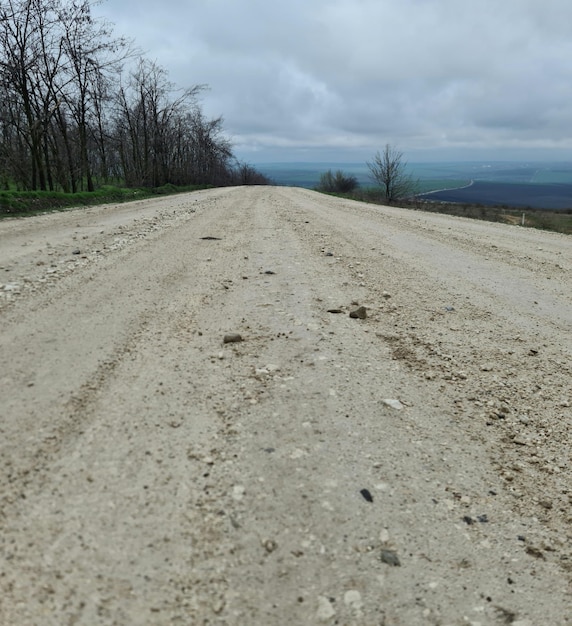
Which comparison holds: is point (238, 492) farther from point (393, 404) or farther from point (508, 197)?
point (508, 197)

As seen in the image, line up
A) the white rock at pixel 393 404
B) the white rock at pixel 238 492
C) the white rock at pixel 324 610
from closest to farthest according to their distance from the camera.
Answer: the white rock at pixel 324 610, the white rock at pixel 238 492, the white rock at pixel 393 404

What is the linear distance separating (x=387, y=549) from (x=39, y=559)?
1.27 meters

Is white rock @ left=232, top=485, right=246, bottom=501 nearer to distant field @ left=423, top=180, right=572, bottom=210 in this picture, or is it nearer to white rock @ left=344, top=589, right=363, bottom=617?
white rock @ left=344, top=589, right=363, bottom=617

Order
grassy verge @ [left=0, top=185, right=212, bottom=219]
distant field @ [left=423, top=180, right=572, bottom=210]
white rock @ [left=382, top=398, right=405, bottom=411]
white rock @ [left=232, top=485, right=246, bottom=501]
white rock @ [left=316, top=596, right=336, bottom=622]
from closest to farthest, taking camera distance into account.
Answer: white rock @ [left=316, top=596, right=336, bottom=622], white rock @ [left=232, top=485, right=246, bottom=501], white rock @ [left=382, top=398, right=405, bottom=411], grassy verge @ [left=0, top=185, right=212, bottom=219], distant field @ [left=423, top=180, right=572, bottom=210]

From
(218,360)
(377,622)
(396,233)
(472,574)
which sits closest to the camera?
(377,622)

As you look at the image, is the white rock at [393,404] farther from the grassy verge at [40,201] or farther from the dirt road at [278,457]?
the grassy verge at [40,201]

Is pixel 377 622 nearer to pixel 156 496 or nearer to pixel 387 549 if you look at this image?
pixel 387 549

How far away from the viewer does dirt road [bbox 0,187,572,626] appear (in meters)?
1.61

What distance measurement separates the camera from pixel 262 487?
80.3 inches

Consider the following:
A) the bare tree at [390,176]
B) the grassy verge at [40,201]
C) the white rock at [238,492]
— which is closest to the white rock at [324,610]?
the white rock at [238,492]

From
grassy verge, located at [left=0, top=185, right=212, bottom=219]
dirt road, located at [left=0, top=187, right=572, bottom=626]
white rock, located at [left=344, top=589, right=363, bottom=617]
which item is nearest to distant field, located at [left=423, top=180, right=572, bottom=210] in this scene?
grassy verge, located at [left=0, top=185, right=212, bottom=219]

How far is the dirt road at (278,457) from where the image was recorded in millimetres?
1611

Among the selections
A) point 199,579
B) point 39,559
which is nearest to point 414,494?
point 199,579

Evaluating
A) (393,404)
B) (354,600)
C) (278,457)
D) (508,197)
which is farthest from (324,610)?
(508,197)
